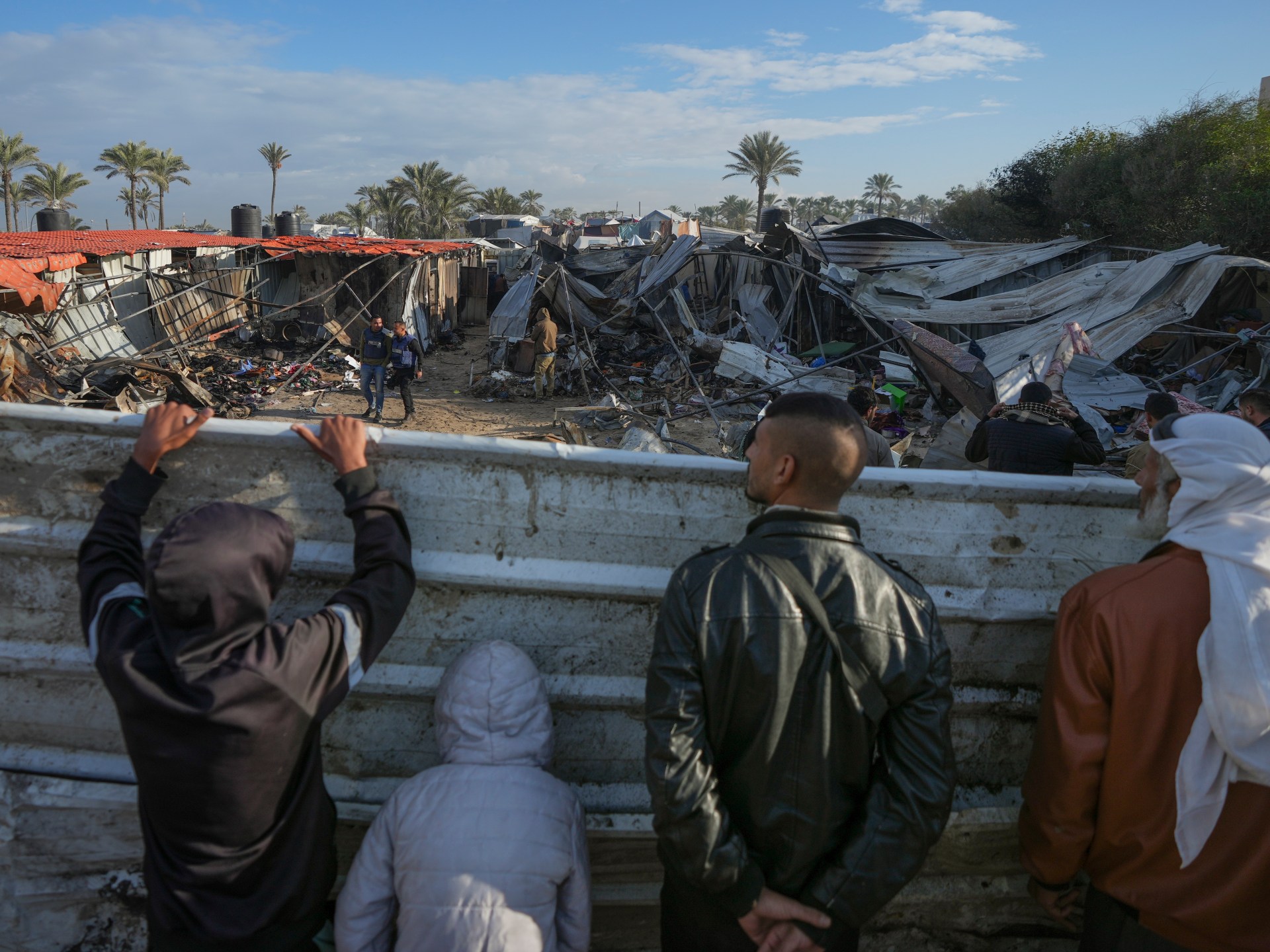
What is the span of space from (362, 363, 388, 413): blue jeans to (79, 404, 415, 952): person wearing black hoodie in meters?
10.2

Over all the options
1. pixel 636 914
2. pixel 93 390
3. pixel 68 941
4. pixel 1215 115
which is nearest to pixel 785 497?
pixel 636 914

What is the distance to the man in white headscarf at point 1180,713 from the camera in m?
1.48

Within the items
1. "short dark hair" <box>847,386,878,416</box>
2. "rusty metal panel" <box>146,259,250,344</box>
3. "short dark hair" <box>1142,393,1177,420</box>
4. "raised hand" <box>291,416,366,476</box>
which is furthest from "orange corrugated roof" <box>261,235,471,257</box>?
"raised hand" <box>291,416,366,476</box>

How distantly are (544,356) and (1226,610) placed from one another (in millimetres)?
12843

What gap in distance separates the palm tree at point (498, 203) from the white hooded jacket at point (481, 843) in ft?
181

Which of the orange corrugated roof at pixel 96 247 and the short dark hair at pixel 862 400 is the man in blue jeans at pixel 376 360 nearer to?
the orange corrugated roof at pixel 96 247

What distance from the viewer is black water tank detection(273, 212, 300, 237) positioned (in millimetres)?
27797

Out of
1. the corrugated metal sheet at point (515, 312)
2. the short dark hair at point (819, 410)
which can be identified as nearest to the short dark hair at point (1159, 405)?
the short dark hair at point (819, 410)

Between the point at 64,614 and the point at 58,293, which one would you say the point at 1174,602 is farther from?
the point at 58,293

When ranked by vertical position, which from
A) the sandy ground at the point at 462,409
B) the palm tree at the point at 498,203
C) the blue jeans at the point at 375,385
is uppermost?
the palm tree at the point at 498,203

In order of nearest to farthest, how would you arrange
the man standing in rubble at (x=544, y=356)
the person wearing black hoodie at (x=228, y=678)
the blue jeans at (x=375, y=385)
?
the person wearing black hoodie at (x=228, y=678) → the blue jeans at (x=375, y=385) → the man standing in rubble at (x=544, y=356)

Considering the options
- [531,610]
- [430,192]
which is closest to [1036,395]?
[531,610]

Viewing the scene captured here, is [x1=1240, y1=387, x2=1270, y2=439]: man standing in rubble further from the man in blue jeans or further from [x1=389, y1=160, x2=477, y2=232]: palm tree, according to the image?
[x1=389, y1=160, x2=477, y2=232]: palm tree

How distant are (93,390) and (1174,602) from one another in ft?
38.5
